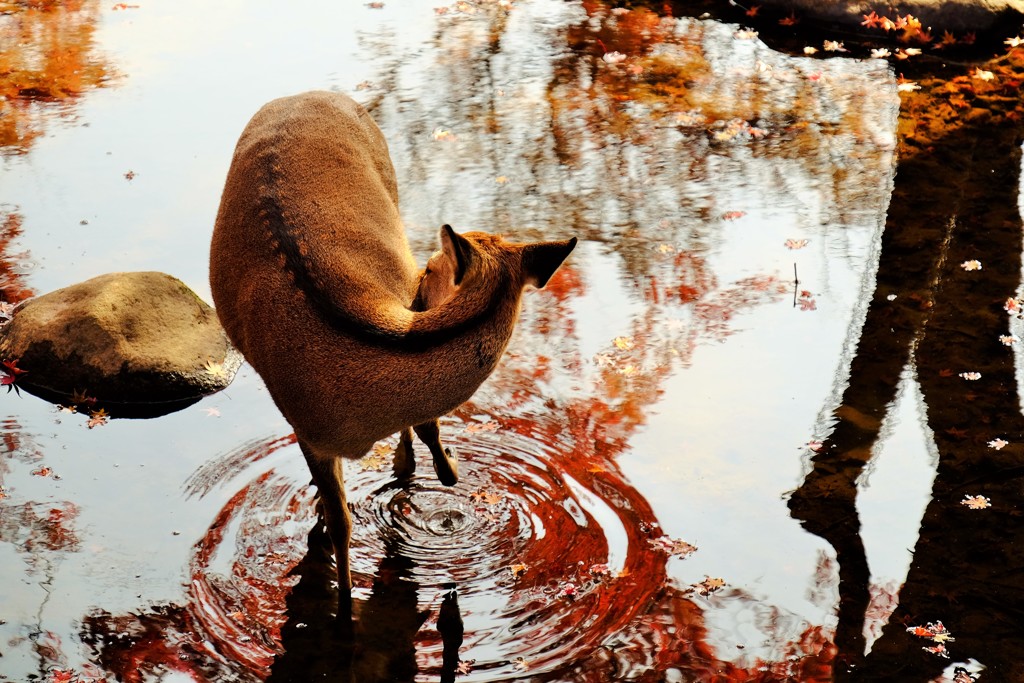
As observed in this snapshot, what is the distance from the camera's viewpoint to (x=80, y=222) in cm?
802

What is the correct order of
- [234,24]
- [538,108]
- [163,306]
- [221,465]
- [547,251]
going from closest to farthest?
[547,251] → [221,465] → [163,306] → [538,108] → [234,24]

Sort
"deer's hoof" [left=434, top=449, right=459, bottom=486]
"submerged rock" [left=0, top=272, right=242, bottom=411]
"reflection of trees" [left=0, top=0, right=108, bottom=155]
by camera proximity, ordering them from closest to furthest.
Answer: "deer's hoof" [left=434, top=449, right=459, bottom=486], "submerged rock" [left=0, top=272, right=242, bottom=411], "reflection of trees" [left=0, top=0, right=108, bottom=155]

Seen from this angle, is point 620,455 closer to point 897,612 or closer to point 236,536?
point 897,612

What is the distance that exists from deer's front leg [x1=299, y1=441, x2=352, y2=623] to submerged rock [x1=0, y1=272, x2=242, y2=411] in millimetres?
1986

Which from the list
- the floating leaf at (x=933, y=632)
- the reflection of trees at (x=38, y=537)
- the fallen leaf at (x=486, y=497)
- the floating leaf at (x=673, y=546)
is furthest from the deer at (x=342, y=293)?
the floating leaf at (x=933, y=632)

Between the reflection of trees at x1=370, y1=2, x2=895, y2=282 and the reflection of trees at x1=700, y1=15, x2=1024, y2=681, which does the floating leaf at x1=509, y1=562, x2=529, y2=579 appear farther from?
the reflection of trees at x1=370, y1=2, x2=895, y2=282

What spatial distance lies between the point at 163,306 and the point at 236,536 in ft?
6.35

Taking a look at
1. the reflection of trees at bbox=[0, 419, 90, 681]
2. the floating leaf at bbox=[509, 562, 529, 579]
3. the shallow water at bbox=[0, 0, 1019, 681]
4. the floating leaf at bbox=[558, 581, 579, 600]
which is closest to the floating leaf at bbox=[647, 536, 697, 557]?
the shallow water at bbox=[0, 0, 1019, 681]

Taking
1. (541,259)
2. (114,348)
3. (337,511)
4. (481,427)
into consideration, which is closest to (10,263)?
(114,348)

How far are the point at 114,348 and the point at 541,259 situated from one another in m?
3.47

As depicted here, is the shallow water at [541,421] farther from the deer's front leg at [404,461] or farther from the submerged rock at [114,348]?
the submerged rock at [114,348]

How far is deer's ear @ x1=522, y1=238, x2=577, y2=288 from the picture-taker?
12.7 ft

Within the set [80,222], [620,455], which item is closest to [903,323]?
[620,455]

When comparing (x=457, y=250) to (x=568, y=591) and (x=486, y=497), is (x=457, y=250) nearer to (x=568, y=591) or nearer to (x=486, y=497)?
(x=568, y=591)
